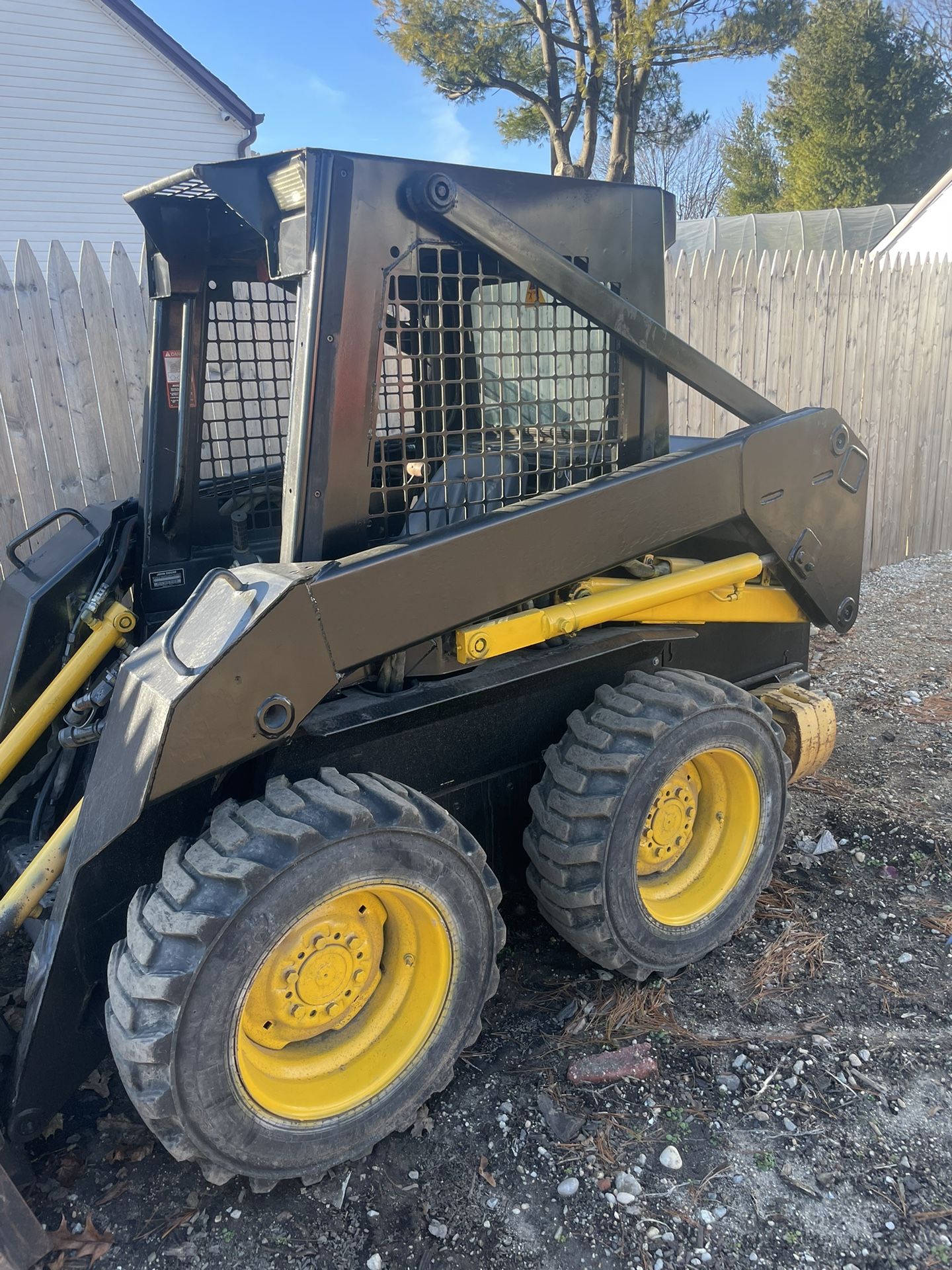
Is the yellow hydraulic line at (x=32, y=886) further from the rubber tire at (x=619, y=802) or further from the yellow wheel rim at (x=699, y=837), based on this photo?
the yellow wheel rim at (x=699, y=837)

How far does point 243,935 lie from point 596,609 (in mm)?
1303

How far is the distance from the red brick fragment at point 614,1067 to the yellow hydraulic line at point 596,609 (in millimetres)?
1185

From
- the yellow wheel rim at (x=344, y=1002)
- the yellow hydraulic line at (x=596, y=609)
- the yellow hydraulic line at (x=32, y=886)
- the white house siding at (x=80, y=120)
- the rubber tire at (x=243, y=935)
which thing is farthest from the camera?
the white house siding at (x=80, y=120)

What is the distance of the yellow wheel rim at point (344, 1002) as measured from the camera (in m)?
2.15

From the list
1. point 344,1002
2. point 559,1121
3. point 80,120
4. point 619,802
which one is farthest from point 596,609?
point 80,120

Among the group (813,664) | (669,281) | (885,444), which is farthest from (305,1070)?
(885,444)

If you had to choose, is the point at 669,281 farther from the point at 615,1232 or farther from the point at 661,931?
the point at 615,1232

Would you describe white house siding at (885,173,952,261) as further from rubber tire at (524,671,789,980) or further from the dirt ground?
the dirt ground

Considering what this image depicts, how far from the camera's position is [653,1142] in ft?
7.64

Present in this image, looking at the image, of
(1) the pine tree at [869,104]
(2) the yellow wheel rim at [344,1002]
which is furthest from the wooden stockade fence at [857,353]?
(1) the pine tree at [869,104]

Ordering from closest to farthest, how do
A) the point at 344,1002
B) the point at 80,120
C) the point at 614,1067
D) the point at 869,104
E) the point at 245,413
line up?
the point at 344,1002
the point at 614,1067
the point at 245,413
the point at 80,120
the point at 869,104

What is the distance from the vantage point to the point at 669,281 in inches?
248

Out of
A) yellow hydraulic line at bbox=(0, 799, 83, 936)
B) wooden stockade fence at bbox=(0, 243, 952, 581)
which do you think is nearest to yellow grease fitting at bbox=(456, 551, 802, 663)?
yellow hydraulic line at bbox=(0, 799, 83, 936)

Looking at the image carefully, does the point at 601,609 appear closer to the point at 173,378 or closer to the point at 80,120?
the point at 173,378
